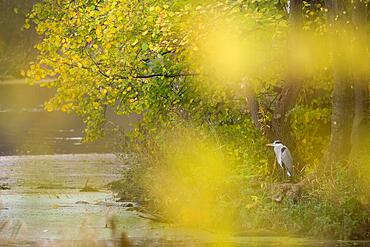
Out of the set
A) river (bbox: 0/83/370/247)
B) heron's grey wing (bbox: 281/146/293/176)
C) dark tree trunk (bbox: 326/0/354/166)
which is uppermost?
dark tree trunk (bbox: 326/0/354/166)

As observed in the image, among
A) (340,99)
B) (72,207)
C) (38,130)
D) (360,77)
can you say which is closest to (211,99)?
(72,207)

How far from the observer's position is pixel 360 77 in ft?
65.6

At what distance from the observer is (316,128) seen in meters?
23.2

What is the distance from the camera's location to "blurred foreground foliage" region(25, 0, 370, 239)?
18938 mm

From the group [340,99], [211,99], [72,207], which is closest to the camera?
[340,99]

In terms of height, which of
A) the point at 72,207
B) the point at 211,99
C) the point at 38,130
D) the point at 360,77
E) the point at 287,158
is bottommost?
the point at 38,130

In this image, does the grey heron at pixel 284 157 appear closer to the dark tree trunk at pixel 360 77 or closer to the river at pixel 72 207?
the dark tree trunk at pixel 360 77

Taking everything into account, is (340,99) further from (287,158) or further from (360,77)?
(287,158)

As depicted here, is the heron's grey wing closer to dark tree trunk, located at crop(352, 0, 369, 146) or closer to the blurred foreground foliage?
the blurred foreground foliage

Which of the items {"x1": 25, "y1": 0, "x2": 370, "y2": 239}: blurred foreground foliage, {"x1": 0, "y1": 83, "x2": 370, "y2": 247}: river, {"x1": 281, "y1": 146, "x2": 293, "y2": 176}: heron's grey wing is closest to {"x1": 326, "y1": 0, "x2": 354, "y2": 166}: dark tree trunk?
{"x1": 25, "y1": 0, "x2": 370, "y2": 239}: blurred foreground foliage

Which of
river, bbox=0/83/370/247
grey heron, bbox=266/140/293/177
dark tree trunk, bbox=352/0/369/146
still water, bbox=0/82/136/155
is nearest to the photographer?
river, bbox=0/83/370/247

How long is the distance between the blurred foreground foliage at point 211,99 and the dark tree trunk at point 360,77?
0.79 metres

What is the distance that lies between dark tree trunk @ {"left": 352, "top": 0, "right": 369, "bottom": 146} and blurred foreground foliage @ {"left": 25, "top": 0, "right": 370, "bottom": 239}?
79 centimetres

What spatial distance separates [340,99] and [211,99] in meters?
4.62
